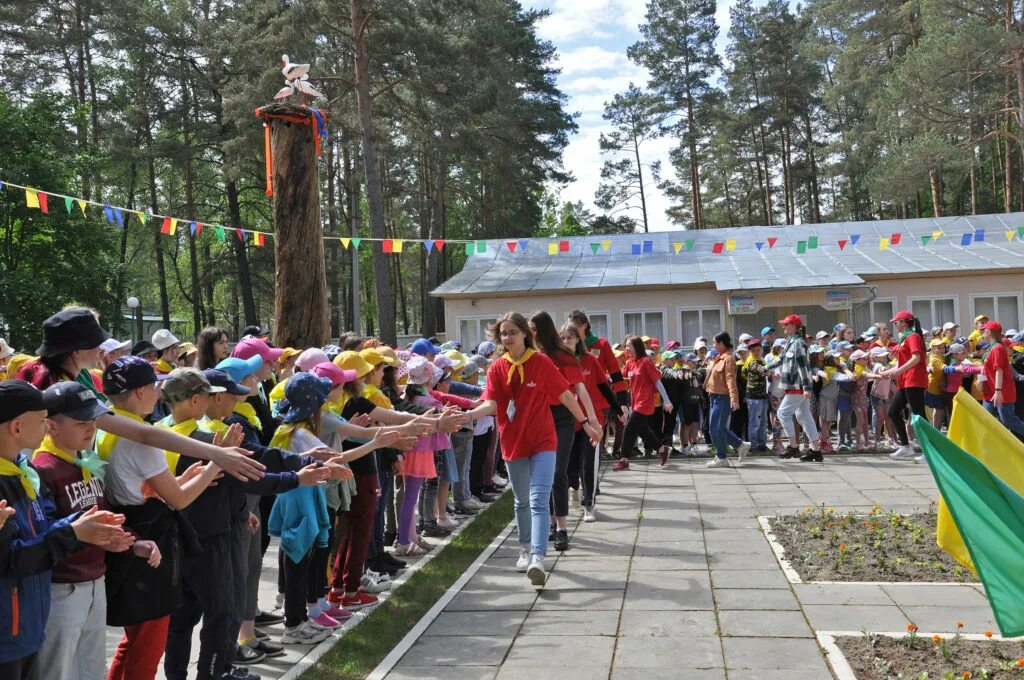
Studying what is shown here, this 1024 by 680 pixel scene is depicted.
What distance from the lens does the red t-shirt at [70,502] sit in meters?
3.41

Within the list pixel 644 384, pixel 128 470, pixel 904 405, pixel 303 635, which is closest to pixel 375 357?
pixel 303 635

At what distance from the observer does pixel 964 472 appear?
406 cm

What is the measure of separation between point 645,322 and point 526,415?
22628 millimetres

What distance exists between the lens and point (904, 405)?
43.0 ft

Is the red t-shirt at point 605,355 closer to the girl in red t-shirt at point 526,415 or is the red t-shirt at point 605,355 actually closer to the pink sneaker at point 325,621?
the girl in red t-shirt at point 526,415

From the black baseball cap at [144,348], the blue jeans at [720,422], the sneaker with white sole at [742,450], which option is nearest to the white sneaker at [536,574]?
the black baseball cap at [144,348]

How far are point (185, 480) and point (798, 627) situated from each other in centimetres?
360

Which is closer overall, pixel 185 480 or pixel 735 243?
pixel 185 480

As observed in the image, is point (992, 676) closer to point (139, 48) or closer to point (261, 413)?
point (261, 413)

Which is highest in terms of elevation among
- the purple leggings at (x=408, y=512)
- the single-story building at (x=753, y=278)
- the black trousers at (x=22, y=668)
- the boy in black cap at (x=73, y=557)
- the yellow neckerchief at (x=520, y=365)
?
the single-story building at (x=753, y=278)

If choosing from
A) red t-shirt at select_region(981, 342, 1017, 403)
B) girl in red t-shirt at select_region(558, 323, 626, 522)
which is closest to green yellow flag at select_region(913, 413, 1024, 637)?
Result: girl in red t-shirt at select_region(558, 323, 626, 522)

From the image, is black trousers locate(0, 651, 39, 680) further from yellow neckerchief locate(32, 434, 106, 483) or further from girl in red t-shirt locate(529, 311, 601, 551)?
girl in red t-shirt locate(529, 311, 601, 551)

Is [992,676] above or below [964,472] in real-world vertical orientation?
below

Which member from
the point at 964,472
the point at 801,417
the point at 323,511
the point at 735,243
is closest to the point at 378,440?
the point at 323,511
